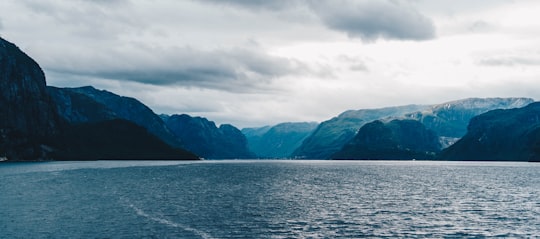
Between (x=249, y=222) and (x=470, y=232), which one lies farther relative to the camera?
(x=249, y=222)

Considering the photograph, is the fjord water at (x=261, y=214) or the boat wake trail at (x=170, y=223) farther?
the fjord water at (x=261, y=214)

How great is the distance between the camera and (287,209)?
114m

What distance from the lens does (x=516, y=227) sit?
9112 centimetres

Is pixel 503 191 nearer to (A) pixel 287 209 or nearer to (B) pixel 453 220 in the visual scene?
(B) pixel 453 220

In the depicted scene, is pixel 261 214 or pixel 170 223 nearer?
pixel 170 223

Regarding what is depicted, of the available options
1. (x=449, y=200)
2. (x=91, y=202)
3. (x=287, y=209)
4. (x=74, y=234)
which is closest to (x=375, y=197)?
(x=449, y=200)

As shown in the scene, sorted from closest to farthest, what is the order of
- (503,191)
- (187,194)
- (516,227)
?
(516,227) < (187,194) < (503,191)

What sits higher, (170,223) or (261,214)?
(261,214)

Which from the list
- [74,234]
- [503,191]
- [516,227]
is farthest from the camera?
[503,191]

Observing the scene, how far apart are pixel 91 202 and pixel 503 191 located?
131740 mm

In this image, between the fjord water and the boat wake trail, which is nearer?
the boat wake trail

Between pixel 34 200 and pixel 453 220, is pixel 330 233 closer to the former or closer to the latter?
pixel 453 220

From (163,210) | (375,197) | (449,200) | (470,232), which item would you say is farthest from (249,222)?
(449,200)

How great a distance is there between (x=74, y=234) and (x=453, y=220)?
72.5 m
